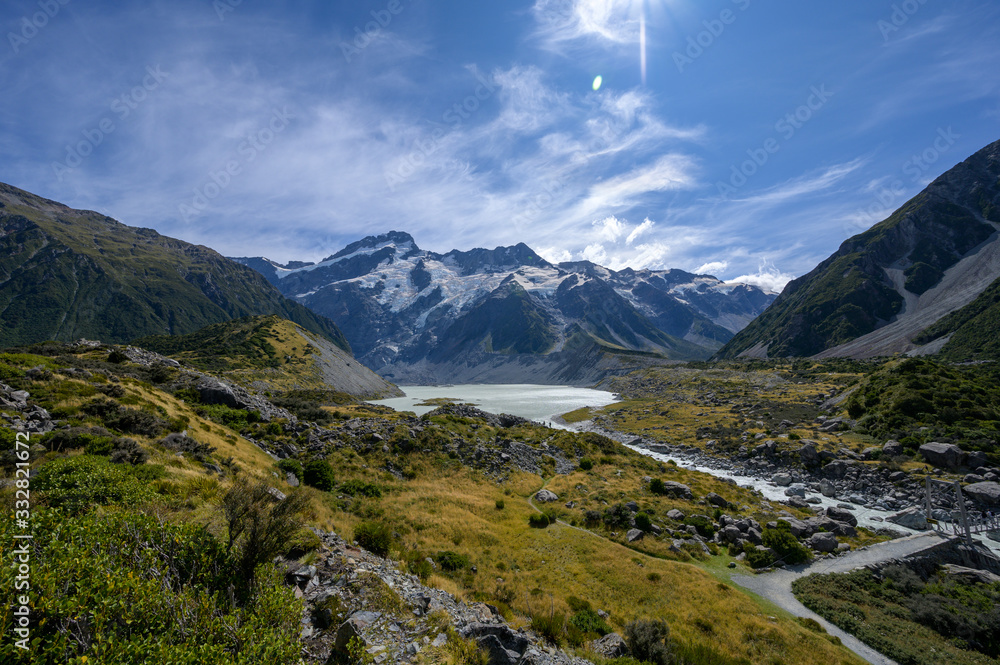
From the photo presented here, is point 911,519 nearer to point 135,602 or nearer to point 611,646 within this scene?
point 611,646

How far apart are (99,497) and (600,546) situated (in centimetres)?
2586

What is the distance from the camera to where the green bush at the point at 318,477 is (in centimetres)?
2662

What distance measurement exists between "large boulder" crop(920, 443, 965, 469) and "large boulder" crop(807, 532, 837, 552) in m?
23.6

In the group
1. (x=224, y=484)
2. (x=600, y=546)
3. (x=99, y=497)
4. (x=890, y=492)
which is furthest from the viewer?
(x=890, y=492)

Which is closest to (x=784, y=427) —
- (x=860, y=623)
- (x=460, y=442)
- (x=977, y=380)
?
(x=977, y=380)

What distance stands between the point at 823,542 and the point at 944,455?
2543 centimetres

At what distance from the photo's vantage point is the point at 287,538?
11.5 metres

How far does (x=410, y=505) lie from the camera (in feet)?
90.8

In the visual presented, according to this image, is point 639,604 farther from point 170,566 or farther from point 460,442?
point 460,442

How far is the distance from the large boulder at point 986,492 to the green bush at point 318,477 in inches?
2162

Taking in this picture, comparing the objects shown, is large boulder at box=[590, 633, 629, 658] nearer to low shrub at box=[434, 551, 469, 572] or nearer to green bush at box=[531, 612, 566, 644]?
green bush at box=[531, 612, 566, 644]

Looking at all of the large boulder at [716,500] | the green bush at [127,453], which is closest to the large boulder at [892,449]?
the large boulder at [716,500]

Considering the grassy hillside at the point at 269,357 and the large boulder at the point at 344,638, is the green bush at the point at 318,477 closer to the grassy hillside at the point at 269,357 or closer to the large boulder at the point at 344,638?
the large boulder at the point at 344,638

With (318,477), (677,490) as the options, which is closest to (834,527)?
(677,490)
